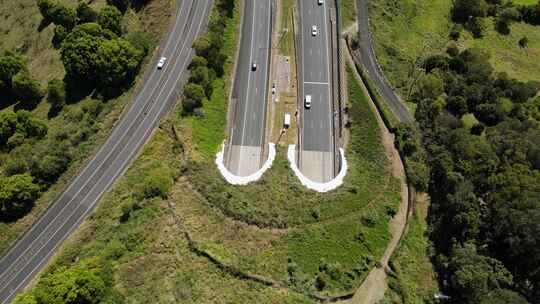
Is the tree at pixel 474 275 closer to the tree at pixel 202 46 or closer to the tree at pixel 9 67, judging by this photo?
the tree at pixel 202 46

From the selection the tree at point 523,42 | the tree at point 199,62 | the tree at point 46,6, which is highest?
the tree at point 46,6

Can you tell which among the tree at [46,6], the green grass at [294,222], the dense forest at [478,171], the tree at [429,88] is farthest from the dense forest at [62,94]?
the dense forest at [478,171]

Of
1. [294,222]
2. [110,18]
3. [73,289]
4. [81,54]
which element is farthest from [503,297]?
[110,18]

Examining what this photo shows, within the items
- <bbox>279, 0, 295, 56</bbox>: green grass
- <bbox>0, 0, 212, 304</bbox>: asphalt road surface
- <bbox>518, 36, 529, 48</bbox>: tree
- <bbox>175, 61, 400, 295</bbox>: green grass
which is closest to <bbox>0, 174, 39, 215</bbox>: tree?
<bbox>0, 0, 212, 304</bbox>: asphalt road surface

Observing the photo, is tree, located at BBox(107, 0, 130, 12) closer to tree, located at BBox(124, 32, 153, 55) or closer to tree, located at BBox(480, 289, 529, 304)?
tree, located at BBox(124, 32, 153, 55)

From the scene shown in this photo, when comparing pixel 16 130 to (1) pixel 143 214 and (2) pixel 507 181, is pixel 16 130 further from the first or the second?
(2) pixel 507 181
